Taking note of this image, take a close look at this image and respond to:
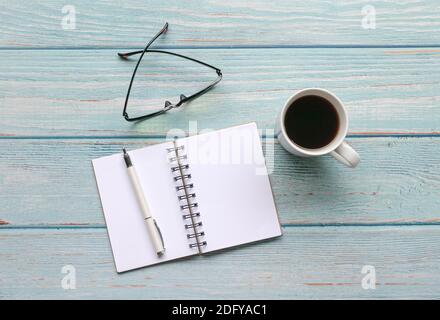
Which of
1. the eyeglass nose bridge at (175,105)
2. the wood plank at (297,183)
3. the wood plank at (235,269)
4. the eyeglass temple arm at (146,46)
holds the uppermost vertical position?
the eyeglass temple arm at (146,46)

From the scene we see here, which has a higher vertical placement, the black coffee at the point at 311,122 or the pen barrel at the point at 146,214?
the black coffee at the point at 311,122

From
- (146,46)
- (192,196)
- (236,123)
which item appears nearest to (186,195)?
(192,196)

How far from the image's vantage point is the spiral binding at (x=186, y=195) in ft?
2.19

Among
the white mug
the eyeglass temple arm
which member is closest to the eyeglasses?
the eyeglass temple arm

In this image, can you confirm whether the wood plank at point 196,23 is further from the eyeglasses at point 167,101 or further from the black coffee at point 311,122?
the black coffee at point 311,122

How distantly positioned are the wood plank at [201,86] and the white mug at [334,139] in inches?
3.2

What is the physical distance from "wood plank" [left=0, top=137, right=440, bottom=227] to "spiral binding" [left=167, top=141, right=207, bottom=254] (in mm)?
45

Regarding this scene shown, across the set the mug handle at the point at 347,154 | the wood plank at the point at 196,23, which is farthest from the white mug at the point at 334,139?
the wood plank at the point at 196,23

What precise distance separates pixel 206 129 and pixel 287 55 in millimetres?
174

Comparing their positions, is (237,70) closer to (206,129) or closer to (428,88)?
(206,129)

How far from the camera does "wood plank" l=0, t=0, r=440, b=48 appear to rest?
27.0 inches

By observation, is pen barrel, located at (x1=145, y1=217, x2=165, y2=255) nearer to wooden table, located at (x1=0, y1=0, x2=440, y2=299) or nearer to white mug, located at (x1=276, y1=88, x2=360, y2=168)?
wooden table, located at (x1=0, y1=0, x2=440, y2=299)

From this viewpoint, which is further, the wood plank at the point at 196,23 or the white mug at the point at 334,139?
the wood plank at the point at 196,23
